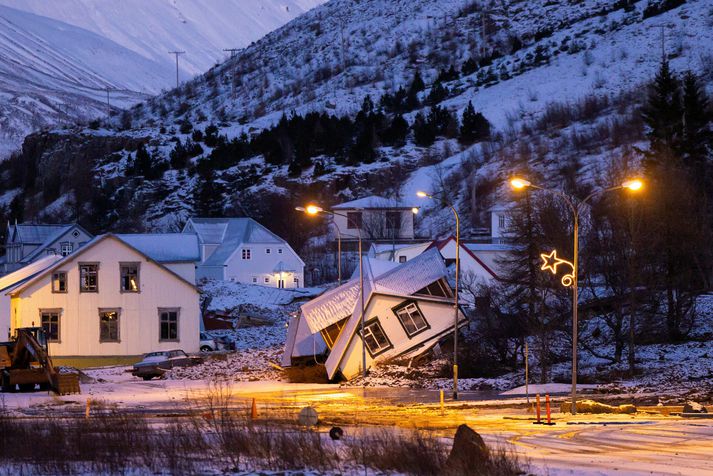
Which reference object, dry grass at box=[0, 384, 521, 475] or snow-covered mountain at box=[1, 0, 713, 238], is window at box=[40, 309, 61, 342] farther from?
snow-covered mountain at box=[1, 0, 713, 238]

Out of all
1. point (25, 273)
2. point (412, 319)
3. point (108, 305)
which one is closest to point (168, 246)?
point (25, 273)

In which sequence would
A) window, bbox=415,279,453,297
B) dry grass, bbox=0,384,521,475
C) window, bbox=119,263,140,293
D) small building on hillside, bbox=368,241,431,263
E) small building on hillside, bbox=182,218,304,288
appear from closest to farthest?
1. dry grass, bbox=0,384,521,475
2. window, bbox=415,279,453,297
3. window, bbox=119,263,140,293
4. small building on hillside, bbox=368,241,431,263
5. small building on hillside, bbox=182,218,304,288

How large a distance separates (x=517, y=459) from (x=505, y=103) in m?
132

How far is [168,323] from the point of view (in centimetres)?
6316

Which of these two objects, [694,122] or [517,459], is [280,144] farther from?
[517,459]

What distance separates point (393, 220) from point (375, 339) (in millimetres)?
60267

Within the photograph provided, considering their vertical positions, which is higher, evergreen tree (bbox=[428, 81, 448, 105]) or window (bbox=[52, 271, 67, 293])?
evergreen tree (bbox=[428, 81, 448, 105])

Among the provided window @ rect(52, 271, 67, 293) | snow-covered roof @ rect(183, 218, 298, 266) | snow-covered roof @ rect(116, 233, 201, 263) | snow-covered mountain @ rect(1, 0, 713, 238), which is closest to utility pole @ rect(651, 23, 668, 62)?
snow-covered mountain @ rect(1, 0, 713, 238)

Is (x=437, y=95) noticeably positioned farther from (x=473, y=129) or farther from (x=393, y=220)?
(x=393, y=220)

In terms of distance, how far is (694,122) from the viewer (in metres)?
79.2

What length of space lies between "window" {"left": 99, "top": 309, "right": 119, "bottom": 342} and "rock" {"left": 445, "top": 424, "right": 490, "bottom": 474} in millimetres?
43791

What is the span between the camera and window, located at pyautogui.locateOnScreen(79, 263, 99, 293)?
62.3m

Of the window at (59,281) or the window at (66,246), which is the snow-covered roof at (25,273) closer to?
the window at (59,281)

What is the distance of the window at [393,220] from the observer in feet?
374
